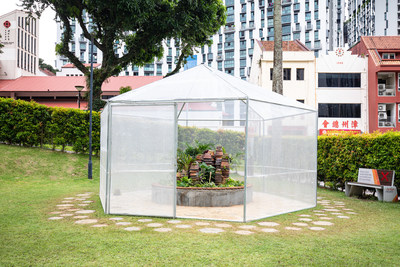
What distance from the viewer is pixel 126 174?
7.60 metres

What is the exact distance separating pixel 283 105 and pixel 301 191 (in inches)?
87.5

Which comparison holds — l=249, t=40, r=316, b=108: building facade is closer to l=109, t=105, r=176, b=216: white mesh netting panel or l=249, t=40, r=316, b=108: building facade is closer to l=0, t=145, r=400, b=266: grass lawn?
l=0, t=145, r=400, b=266: grass lawn

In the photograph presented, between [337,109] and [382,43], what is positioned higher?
[382,43]

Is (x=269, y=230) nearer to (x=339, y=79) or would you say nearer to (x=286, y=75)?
(x=286, y=75)

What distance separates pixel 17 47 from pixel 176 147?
46.8 metres

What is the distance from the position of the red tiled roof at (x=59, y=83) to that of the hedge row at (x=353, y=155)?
88.7 ft

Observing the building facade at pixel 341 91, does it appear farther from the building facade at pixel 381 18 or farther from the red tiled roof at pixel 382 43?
the building facade at pixel 381 18

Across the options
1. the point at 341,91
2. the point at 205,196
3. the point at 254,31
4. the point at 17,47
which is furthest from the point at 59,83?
the point at 254,31

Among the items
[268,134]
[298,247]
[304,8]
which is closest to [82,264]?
[298,247]

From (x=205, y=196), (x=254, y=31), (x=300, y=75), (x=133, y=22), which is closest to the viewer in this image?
(x=205, y=196)

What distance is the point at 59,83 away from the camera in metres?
Answer: 39.0

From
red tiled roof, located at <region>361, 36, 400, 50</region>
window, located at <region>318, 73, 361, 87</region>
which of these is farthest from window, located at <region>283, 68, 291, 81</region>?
red tiled roof, located at <region>361, 36, 400, 50</region>

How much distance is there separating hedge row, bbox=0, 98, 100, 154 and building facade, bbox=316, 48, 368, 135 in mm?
20875

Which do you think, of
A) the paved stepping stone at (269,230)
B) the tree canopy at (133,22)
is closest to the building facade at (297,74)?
the tree canopy at (133,22)
